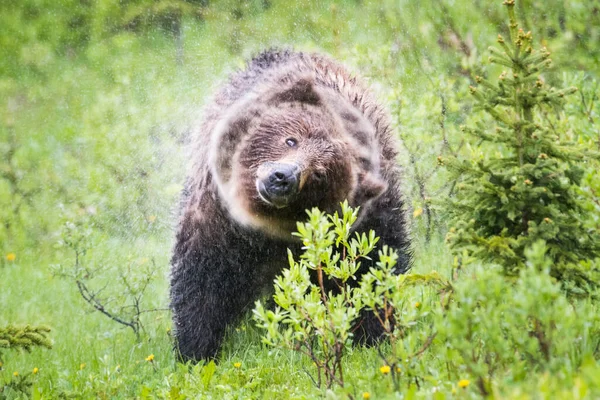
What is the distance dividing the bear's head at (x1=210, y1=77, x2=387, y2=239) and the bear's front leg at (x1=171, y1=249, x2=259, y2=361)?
31 centimetres

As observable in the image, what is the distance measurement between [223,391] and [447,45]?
208 inches

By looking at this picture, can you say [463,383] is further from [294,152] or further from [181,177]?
[181,177]

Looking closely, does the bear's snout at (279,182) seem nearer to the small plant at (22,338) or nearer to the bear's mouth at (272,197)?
the bear's mouth at (272,197)

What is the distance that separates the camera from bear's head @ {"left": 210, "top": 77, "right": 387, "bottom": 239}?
14.0ft

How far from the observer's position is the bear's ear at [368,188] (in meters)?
4.52

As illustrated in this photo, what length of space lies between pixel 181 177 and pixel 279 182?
10.6ft

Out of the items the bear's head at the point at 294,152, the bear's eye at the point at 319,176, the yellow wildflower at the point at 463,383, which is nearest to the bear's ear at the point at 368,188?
the bear's head at the point at 294,152

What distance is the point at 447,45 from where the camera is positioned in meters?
8.02

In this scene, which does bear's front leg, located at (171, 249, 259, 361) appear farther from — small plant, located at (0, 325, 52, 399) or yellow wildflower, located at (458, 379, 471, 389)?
yellow wildflower, located at (458, 379, 471, 389)

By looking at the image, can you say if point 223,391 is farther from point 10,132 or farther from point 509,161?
point 10,132

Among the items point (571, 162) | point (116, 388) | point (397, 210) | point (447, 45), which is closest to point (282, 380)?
point (116, 388)

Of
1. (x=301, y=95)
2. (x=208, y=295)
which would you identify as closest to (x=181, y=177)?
(x=208, y=295)

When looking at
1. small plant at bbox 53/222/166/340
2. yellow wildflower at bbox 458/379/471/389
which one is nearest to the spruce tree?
yellow wildflower at bbox 458/379/471/389

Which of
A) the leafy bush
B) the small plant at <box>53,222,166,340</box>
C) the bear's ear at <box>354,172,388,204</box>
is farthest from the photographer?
the small plant at <box>53,222,166,340</box>
